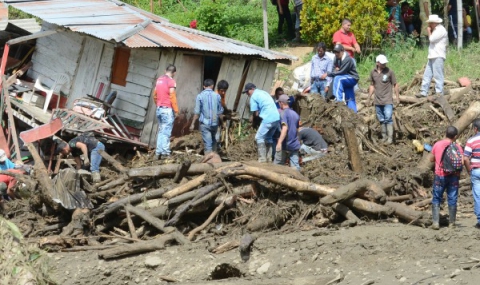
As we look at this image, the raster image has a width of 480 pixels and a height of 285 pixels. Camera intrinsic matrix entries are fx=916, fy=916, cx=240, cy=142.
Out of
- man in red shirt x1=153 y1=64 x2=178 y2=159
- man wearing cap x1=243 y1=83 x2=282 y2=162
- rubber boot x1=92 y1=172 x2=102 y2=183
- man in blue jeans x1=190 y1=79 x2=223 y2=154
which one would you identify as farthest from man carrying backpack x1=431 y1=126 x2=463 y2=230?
rubber boot x1=92 y1=172 x2=102 y2=183

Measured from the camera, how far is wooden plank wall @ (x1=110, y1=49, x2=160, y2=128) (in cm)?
1950

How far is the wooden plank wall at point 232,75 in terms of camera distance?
2036 cm

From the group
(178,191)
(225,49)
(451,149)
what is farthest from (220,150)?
(451,149)

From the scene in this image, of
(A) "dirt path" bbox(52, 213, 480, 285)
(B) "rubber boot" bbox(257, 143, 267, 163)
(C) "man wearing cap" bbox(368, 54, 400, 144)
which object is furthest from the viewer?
(C) "man wearing cap" bbox(368, 54, 400, 144)

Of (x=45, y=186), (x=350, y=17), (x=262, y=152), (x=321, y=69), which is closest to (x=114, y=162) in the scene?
(x=45, y=186)

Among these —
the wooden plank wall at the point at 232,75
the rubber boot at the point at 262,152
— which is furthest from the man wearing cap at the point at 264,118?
the wooden plank wall at the point at 232,75

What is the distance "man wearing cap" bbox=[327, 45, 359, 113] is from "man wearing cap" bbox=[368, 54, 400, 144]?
34.0 inches

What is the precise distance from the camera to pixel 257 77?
68.6 ft

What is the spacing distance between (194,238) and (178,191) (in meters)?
0.94

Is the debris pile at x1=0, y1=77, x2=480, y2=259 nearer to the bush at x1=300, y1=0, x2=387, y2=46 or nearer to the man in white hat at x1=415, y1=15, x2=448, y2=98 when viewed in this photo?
the man in white hat at x1=415, y1=15, x2=448, y2=98

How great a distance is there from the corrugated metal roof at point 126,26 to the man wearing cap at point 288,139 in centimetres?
316

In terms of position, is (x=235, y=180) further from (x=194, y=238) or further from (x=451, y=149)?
(x=451, y=149)

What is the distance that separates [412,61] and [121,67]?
7385 mm

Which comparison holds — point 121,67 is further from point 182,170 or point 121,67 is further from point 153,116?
point 182,170
